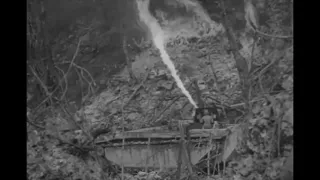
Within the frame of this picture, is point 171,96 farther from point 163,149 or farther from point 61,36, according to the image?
point 61,36

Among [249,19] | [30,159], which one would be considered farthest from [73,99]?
[249,19]

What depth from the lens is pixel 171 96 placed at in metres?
2.33

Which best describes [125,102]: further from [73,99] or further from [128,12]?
[128,12]

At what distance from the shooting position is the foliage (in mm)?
2240

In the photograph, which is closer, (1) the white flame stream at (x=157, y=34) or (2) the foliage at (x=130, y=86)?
(2) the foliage at (x=130, y=86)

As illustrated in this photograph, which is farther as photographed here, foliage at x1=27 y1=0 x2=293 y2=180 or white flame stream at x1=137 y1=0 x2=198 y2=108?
white flame stream at x1=137 y1=0 x2=198 y2=108

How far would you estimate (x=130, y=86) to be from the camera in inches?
93.9

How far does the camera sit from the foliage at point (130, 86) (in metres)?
2.24

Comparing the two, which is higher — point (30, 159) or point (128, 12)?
point (128, 12)

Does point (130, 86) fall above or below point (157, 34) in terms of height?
below

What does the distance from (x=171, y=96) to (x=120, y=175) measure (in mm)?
652

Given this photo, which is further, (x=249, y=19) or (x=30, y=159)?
(x=30, y=159)

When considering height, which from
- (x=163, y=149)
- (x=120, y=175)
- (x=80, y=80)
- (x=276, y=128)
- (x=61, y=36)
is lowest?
(x=120, y=175)

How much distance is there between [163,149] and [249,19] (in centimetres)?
105
